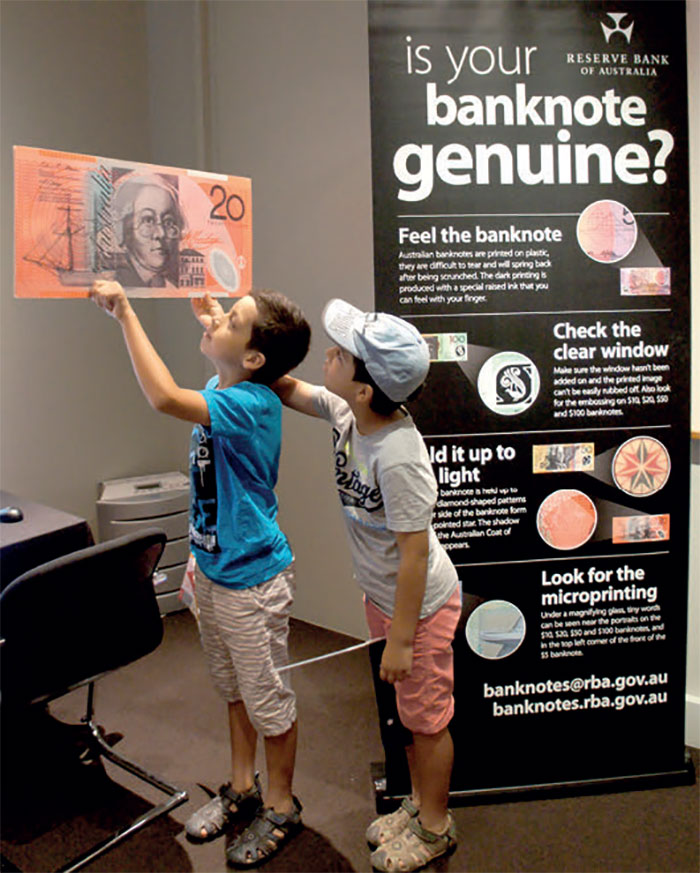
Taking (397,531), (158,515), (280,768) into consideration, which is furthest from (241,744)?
(158,515)

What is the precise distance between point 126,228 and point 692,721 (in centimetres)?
219

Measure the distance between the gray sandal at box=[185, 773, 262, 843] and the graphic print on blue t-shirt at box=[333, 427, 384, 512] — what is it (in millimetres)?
889

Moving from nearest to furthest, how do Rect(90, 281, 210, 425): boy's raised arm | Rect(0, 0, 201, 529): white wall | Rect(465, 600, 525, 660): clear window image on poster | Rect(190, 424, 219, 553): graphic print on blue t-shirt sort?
1. Rect(90, 281, 210, 425): boy's raised arm
2. Rect(190, 424, 219, 553): graphic print on blue t-shirt
3. Rect(465, 600, 525, 660): clear window image on poster
4. Rect(0, 0, 201, 529): white wall

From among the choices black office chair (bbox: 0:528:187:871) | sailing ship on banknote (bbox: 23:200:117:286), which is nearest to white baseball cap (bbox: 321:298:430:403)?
sailing ship on banknote (bbox: 23:200:117:286)

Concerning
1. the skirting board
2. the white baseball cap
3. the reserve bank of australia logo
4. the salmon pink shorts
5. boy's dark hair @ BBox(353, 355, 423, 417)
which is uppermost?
the reserve bank of australia logo

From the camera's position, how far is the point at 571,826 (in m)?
2.05

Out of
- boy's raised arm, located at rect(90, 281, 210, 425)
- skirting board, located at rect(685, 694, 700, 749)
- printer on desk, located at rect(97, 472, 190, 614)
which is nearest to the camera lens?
boy's raised arm, located at rect(90, 281, 210, 425)

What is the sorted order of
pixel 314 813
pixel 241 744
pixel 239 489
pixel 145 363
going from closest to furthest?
pixel 145 363 < pixel 239 489 < pixel 241 744 < pixel 314 813

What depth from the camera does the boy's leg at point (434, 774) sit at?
6.12 feet

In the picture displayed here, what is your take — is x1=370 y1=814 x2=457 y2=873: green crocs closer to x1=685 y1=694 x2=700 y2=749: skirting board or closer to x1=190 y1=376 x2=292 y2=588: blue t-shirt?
x1=190 y1=376 x2=292 y2=588: blue t-shirt

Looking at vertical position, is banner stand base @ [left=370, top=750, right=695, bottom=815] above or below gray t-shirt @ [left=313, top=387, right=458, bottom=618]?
below

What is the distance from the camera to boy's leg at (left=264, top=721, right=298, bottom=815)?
76.0 inches

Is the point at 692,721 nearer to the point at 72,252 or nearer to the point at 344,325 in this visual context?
the point at 344,325

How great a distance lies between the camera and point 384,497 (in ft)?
5.55
